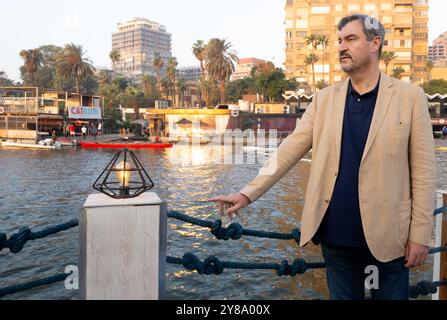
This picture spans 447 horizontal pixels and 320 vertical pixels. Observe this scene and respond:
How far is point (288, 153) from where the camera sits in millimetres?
2869

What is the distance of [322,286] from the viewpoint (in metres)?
8.38

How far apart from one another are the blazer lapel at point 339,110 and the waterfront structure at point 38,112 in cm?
4659

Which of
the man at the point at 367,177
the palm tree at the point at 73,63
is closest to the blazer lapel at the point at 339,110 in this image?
the man at the point at 367,177

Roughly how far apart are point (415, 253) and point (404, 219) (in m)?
0.20

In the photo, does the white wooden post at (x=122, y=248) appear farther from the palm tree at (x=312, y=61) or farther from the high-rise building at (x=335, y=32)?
the high-rise building at (x=335, y=32)

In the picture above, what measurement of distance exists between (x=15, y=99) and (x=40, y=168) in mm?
22830

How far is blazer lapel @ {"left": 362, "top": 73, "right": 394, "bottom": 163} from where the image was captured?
8.12 ft

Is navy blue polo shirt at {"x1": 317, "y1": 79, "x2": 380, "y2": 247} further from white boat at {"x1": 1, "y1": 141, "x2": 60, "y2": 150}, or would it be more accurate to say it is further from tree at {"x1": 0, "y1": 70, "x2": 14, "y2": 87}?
tree at {"x1": 0, "y1": 70, "x2": 14, "y2": 87}

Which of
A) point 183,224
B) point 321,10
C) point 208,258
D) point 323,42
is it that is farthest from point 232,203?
point 321,10

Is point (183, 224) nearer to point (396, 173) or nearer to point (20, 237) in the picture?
point (20, 237)

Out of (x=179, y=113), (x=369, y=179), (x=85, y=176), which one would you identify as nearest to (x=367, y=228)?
(x=369, y=179)

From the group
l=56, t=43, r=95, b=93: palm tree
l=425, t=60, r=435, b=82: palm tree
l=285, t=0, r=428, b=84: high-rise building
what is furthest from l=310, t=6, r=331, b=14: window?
l=56, t=43, r=95, b=93: palm tree

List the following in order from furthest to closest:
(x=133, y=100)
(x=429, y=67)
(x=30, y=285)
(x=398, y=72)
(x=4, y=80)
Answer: (x=4, y=80) < (x=429, y=67) < (x=133, y=100) < (x=398, y=72) < (x=30, y=285)
